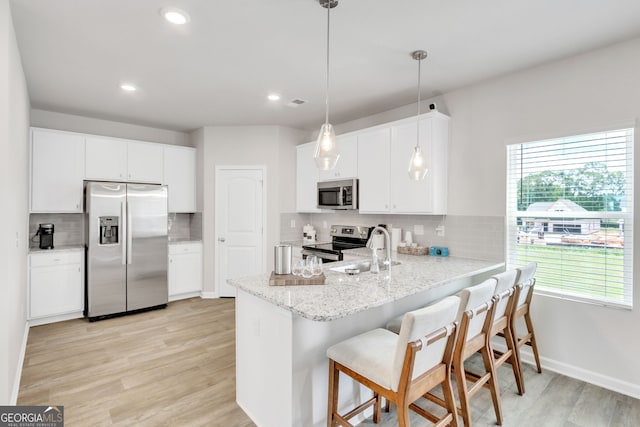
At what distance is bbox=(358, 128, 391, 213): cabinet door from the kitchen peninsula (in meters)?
1.49

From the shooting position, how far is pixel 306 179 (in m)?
4.77

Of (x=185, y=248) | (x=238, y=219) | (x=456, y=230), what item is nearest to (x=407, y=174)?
(x=456, y=230)

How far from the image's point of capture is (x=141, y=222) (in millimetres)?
4262

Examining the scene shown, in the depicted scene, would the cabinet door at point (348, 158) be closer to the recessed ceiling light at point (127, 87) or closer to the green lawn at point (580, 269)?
the green lawn at point (580, 269)

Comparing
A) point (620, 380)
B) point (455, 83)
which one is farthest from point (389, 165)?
point (620, 380)

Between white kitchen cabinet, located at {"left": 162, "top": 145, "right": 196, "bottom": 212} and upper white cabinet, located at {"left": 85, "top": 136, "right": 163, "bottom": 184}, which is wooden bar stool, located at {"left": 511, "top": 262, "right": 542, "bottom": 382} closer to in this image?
white kitchen cabinet, located at {"left": 162, "top": 145, "right": 196, "bottom": 212}

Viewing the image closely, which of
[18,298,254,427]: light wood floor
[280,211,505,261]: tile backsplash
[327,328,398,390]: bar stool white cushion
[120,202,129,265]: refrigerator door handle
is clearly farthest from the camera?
[120,202,129,265]: refrigerator door handle

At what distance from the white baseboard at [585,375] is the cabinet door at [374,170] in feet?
6.15

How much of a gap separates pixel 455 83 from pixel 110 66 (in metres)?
3.13

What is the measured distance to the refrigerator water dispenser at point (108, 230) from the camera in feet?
13.2

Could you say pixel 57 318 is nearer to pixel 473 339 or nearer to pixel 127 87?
pixel 127 87

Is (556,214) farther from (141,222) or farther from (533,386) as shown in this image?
(141,222)

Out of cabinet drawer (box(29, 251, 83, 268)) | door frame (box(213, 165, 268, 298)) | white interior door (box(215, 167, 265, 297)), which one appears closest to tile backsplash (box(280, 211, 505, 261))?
door frame (box(213, 165, 268, 298))

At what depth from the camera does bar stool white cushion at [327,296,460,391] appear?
1.46 metres
